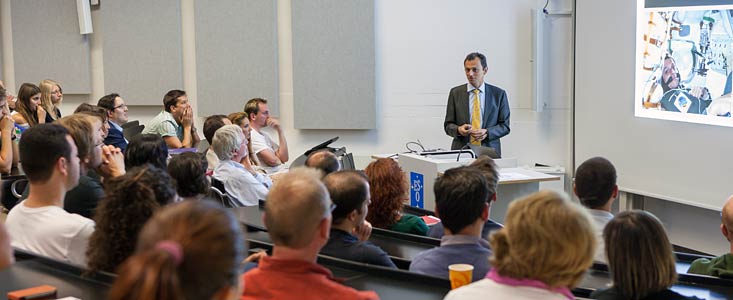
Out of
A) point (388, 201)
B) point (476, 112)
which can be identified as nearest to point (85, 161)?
point (388, 201)

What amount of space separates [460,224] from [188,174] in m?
1.49

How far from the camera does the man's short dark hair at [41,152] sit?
9.67ft

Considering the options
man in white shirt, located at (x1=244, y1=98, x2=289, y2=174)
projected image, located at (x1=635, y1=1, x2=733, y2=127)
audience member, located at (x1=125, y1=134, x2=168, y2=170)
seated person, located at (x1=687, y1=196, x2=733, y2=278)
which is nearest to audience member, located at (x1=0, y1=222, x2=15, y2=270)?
seated person, located at (x1=687, y1=196, x2=733, y2=278)

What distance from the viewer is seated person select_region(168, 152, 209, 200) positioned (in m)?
3.78

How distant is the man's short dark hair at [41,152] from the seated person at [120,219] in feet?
1.97

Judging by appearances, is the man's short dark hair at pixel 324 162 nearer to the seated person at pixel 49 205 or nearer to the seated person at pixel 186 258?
the seated person at pixel 49 205

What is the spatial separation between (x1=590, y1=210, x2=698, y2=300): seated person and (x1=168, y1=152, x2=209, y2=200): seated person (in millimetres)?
2098

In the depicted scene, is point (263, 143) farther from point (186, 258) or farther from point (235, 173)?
point (186, 258)

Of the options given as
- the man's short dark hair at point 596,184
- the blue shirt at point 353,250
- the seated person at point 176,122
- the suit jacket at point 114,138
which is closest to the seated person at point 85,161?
the blue shirt at point 353,250

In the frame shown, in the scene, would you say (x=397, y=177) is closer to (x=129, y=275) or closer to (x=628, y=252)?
(x=628, y=252)

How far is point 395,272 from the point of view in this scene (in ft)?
8.38

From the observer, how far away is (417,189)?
19.5 feet

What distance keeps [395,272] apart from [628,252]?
27.9 inches

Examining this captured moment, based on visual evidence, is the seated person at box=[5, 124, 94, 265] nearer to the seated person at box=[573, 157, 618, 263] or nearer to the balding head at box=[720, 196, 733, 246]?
the seated person at box=[573, 157, 618, 263]
